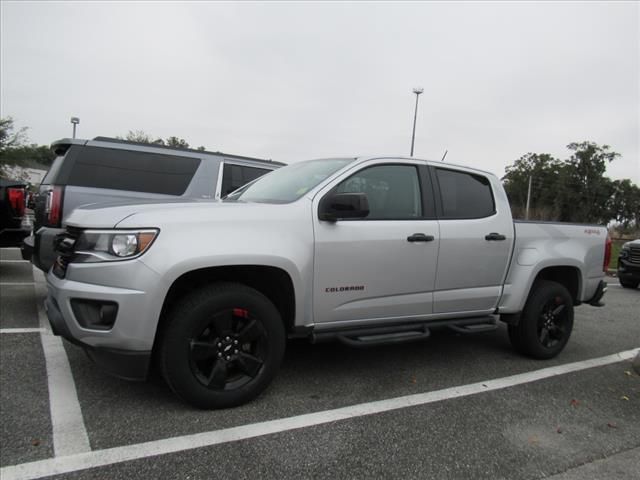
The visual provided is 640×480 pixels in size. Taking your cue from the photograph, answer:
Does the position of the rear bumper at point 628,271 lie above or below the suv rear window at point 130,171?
below

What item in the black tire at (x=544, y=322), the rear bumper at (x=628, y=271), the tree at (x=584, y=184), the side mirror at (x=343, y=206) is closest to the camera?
the side mirror at (x=343, y=206)

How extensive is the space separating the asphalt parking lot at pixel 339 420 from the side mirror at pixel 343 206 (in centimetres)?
129

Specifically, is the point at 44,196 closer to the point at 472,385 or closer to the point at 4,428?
the point at 4,428

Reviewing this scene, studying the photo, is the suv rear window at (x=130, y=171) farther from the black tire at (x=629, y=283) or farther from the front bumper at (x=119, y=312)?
the black tire at (x=629, y=283)

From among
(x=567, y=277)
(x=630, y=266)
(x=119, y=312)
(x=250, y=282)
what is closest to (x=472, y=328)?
(x=567, y=277)

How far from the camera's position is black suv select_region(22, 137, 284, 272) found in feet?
15.2

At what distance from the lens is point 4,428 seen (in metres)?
2.57

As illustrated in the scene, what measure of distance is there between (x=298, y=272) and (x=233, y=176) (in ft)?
10.9

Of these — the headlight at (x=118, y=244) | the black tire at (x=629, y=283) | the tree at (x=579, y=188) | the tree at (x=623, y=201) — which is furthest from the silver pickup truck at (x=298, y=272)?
the tree at (x=623, y=201)

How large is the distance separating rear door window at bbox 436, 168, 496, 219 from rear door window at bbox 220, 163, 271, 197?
2.96 m

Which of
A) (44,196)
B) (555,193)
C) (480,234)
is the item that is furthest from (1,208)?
(555,193)

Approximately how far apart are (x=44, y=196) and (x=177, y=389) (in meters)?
3.17

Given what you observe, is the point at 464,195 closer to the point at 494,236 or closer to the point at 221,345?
the point at 494,236

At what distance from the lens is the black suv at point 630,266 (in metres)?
9.97
